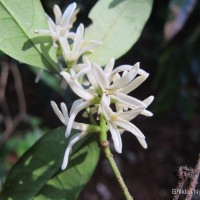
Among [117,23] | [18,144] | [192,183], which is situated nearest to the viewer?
[192,183]

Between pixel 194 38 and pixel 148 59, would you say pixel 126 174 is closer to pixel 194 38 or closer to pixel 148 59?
pixel 148 59

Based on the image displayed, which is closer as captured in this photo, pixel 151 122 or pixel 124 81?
pixel 124 81

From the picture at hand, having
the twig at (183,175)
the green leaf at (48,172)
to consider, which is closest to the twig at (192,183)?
Result: the twig at (183,175)

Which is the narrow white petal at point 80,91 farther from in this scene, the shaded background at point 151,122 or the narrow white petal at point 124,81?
the shaded background at point 151,122

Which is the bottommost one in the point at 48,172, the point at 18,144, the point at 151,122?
the point at 151,122

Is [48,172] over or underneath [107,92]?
underneath

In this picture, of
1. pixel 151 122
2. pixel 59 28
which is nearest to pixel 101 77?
pixel 59 28

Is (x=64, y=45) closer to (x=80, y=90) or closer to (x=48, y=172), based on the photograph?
(x=80, y=90)
